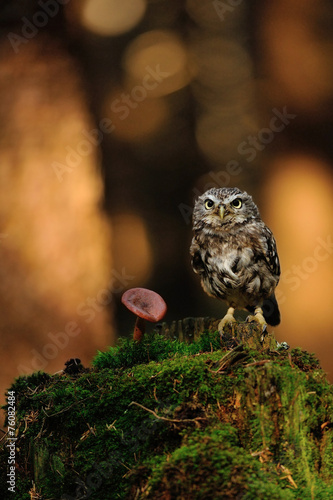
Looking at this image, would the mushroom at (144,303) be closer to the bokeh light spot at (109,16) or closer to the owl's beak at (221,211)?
the owl's beak at (221,211)

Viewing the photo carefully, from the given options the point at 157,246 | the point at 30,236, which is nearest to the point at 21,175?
the point at 30,236

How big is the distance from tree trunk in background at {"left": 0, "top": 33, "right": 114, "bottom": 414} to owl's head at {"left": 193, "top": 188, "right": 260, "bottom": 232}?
1562mm

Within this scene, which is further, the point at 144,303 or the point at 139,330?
the point at 139,330

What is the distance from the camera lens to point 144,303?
114 inches

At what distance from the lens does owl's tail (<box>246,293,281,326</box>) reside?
3997 millimetres

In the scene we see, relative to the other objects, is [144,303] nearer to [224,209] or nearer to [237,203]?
[224,209]

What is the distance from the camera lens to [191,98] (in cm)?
513

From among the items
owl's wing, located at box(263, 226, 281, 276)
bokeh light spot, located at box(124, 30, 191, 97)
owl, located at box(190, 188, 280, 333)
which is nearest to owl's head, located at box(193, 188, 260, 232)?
owl, located at box(190, 188, 280, 333)

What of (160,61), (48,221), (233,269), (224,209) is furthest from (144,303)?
(160,61)

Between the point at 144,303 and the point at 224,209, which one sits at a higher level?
the point at 224,209

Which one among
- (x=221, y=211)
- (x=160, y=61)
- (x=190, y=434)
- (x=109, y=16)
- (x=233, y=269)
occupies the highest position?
(x=109, y=16)

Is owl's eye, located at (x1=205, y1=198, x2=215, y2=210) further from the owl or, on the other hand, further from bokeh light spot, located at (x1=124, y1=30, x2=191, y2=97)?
bokeh light spot, located at (x1=124, y1=30, x2=191, y2=97)

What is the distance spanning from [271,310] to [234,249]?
80 cm

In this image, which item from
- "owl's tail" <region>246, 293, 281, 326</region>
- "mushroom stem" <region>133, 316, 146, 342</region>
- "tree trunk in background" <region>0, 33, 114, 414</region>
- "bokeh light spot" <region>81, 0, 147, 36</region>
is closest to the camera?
"mushroom stem" <region>133, 316, 146, 342</region>
